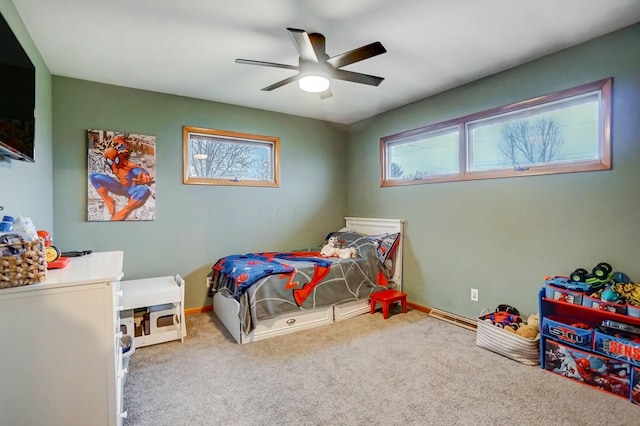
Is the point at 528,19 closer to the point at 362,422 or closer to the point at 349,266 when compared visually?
the point at 349,266

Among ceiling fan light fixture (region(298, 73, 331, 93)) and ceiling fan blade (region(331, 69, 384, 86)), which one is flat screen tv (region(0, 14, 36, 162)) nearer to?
ceiling fan light fixture (region(298, 73, 331, 93))

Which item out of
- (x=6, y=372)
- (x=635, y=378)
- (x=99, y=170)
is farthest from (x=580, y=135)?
(x=99, y=170)

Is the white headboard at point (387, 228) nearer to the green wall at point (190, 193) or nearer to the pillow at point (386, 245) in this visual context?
the pillow at point (386, 245)

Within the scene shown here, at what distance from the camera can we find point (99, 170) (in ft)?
10.2

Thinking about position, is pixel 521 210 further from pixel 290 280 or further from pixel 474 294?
pixel 290 280

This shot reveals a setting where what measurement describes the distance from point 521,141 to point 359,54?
5.68 feet

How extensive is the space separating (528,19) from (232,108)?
2.97 meters

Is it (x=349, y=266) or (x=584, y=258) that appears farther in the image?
(x=349, y=266)

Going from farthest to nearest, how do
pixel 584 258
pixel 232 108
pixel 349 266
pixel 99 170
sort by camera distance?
pixel 232 108 < pixel 349 266 < pixel 99 170 < pixel 584 258

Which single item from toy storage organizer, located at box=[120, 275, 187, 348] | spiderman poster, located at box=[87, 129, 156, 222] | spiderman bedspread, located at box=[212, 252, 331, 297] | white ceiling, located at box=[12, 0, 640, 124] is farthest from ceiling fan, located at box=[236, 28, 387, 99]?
toy storage organizer, located at box=[120, 275, 187, 348]

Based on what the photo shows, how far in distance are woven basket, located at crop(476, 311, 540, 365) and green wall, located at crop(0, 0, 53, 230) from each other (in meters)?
3.37

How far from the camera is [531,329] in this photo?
247 cm

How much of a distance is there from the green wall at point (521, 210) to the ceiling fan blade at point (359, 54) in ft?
5.05

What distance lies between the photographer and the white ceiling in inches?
76.4
